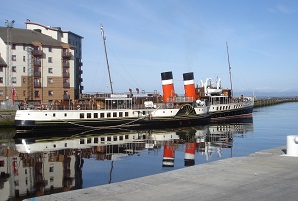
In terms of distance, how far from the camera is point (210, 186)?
1084 cm

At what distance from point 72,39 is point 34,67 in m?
21.3

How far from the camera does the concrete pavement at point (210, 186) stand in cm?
976

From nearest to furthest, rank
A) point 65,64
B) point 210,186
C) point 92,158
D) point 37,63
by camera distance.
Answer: point 210,186, point 92,158, point 37,63, point 65,64

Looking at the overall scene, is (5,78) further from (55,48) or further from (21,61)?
(55,48)

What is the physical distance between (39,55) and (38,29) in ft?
40.2

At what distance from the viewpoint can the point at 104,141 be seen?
3397cm

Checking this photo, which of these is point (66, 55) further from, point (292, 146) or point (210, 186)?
point (210, 186)

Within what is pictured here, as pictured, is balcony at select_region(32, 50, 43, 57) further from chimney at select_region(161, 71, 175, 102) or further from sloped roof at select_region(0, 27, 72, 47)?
chimney at select_region(161, 71, 175, 102)

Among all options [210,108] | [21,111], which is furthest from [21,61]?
[210,108]

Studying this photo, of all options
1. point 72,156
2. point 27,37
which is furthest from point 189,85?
Answer: point 27,37

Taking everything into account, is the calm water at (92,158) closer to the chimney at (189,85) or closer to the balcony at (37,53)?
the chimney at (189,85)

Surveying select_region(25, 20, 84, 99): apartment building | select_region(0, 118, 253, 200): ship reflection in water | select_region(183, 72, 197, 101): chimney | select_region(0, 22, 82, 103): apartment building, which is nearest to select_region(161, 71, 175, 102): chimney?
select_region(183, 72, 197, 101): chimney

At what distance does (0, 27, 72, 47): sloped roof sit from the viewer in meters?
70.0

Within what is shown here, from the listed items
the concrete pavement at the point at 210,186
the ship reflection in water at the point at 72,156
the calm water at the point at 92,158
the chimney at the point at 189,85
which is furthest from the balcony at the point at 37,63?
the concrete pavement at the point at 210,186
